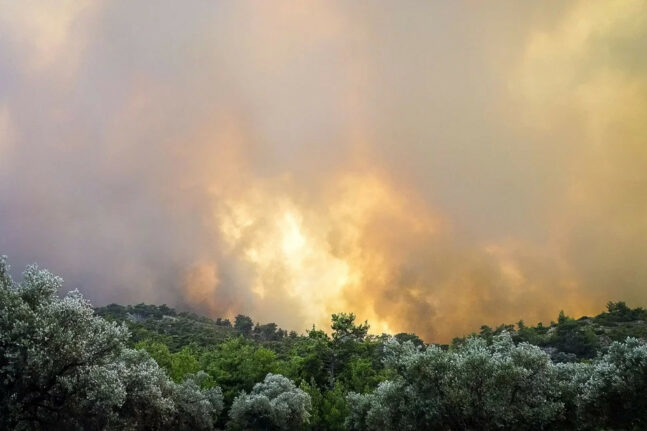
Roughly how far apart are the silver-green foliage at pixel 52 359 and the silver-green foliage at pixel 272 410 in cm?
3758

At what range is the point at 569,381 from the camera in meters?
46.4

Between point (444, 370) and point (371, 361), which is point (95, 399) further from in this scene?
point (371, 361)

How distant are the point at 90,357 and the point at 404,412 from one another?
3006cm

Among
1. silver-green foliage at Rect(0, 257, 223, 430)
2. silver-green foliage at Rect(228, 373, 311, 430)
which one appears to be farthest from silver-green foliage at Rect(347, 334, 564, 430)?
silver-green foliage at Rect(228, 373, 311, 430)

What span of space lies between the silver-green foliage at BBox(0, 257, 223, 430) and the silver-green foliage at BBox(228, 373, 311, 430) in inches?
1480

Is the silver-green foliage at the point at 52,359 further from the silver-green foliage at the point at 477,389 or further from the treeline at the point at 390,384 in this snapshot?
the silver-green foliage at the point at 477,389

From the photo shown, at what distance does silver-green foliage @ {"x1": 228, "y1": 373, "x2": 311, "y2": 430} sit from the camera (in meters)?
75.2

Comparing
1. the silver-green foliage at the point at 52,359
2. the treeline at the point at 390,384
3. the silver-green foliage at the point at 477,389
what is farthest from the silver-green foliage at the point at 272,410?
the silver-green foliage at the point at 52,359

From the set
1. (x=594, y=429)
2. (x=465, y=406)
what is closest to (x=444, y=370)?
(x=465, y=406)

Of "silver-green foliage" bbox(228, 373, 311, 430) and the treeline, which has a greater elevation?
"silver-green foliage" bbox(228, 373, 311, 430)

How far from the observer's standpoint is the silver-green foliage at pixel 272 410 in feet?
247

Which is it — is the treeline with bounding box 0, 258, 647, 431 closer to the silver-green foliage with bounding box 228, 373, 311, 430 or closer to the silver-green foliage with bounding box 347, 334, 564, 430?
the silver-green foliage with bounding box 347, 334, 564, 430

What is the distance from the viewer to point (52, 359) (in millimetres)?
31859

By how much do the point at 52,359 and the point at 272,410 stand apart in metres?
49.5
